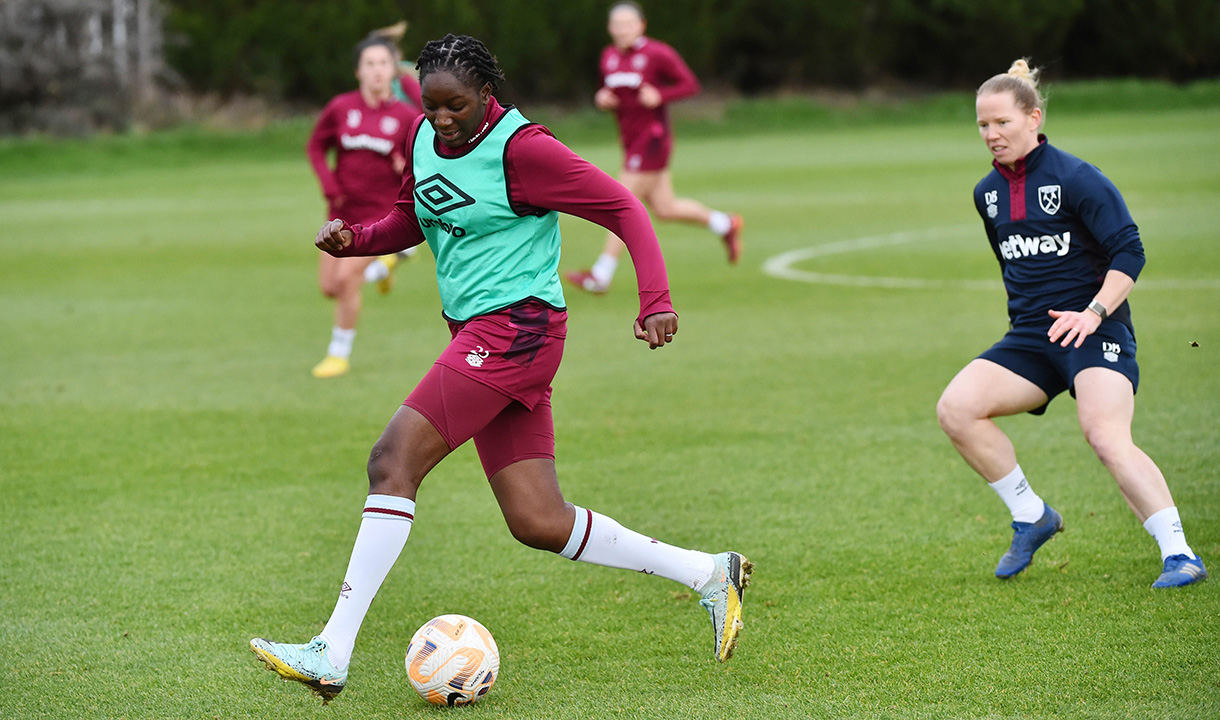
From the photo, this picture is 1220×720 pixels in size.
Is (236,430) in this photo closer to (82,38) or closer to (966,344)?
(966,344)

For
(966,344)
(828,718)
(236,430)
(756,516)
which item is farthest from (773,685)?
(966,344)

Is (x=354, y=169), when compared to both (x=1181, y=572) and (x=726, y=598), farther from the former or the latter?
(x=1181, y=572)

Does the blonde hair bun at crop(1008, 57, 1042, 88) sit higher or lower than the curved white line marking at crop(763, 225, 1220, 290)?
higher

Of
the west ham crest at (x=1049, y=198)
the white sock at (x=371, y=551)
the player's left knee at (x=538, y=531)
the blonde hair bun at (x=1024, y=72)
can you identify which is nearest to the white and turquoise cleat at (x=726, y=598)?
the player's left knee at (x=538, y=531)

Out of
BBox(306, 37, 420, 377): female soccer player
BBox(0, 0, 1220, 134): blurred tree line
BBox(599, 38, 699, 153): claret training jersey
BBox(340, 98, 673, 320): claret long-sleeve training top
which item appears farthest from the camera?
BBox(0, 0, 1220, 134): blurred tree line

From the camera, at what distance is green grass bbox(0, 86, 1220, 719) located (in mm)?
4445

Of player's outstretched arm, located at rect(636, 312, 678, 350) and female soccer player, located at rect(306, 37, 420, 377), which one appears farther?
female soccer player, located at rect(306, 37, 420, 377)

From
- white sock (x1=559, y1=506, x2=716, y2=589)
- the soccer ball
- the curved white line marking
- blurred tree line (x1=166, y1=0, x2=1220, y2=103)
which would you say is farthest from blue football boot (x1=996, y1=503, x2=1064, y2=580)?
blurred tree line (x1=166, y1=0, x2=1220, y2=103)

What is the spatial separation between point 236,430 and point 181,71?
36.2 m

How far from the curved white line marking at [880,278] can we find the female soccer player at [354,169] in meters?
5.22

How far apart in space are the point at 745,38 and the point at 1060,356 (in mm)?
46071

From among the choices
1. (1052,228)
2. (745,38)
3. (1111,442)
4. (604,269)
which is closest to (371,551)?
(1111,442)

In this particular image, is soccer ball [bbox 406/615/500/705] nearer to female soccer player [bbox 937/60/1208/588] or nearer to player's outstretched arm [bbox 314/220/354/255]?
player's outstretched arm [bbox 314/220/354/255]

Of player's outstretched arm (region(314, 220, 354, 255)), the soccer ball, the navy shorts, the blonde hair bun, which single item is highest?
the blonde hair bun
